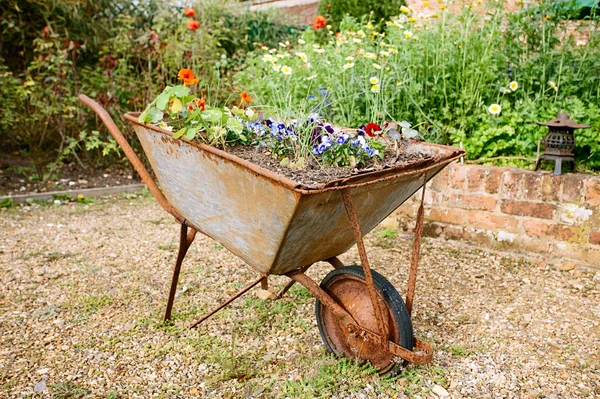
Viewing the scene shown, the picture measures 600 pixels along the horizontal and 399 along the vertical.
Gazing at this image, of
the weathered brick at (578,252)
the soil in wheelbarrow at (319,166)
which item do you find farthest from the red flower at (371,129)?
the weathered brick at (578,252)

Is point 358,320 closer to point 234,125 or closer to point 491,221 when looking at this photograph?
point 234,125

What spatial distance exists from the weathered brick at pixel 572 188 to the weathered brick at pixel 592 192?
0.03m

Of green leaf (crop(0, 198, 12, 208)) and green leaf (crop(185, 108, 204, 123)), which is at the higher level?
green leaf (crop(185, 108, 204, 123))

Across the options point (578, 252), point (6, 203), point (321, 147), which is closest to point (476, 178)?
point (578, 252)

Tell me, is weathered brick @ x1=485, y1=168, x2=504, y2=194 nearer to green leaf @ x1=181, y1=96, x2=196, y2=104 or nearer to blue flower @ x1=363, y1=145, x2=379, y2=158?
blue flower @ x1=363, y1=145, x2=379, y2=158

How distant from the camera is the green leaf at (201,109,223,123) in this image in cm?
189

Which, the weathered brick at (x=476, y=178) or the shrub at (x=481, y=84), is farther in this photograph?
the shrub at (x=481, y=84)

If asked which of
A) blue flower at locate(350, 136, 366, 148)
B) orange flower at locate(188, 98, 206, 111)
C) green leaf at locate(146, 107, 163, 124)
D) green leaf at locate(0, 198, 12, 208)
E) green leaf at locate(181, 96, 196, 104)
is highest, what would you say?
green leaf at locate(181, 96, 196, 104)

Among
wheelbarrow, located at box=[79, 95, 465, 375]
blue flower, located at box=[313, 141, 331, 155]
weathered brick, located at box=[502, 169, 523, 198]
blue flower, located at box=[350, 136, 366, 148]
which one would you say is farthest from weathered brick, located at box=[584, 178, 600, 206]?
blue flower, located at box=[313, 141, 331, 155]

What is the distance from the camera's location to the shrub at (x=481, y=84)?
3471 millimetres

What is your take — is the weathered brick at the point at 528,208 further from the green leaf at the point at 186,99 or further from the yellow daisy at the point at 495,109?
the green leaf at the point at 186,99

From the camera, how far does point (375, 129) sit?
1985 mm

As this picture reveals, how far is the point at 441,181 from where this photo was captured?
347 centimetres

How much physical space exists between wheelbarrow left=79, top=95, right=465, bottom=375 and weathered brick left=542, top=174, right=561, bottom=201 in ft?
4.50
